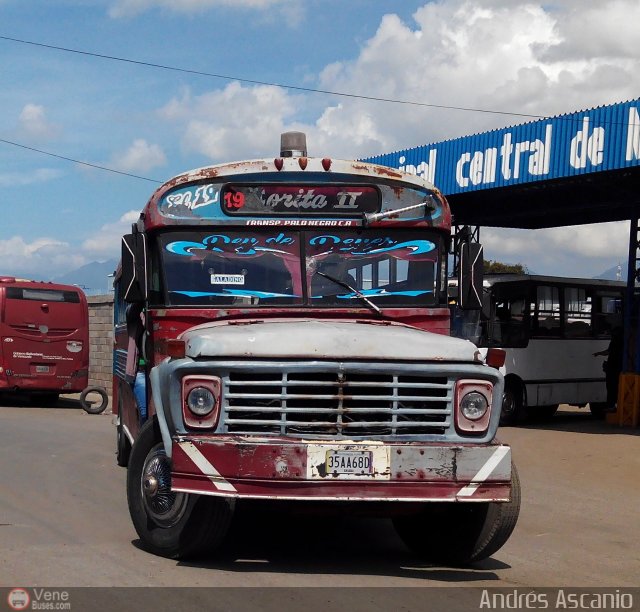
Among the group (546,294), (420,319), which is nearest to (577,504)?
(420,319)

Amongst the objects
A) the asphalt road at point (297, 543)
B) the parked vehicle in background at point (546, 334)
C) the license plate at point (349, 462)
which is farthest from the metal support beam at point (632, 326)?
the license plate at point (349, 462)

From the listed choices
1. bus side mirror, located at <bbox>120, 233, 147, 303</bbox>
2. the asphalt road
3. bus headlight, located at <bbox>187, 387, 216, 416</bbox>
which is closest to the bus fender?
bus headlight, located at <bbox>187, 387, 216, 416</bbox>

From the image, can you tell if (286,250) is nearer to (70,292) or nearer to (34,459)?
(34,459)

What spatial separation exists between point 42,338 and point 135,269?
17011mm

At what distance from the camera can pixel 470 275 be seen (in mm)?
8477

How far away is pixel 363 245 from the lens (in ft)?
27.2

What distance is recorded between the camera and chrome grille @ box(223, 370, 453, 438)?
262 inches

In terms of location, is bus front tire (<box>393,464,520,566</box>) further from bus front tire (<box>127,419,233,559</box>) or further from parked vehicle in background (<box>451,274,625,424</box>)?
parked vehicle in background (<box>451,274,625,424</box>)

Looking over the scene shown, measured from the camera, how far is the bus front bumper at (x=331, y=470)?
6.49 metres

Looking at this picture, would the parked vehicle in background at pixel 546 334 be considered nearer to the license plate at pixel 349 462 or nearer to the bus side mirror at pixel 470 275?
the bus side mirror at pixel 470 275

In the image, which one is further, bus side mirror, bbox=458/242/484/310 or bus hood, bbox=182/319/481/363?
bus side mirror, bbox=458/242/484/310

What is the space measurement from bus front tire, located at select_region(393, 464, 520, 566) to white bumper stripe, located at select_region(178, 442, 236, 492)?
1.35 m
